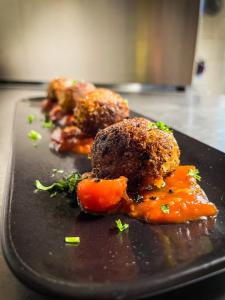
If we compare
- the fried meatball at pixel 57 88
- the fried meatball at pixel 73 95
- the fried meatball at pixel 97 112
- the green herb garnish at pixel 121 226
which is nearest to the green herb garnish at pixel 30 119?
the fried meatball at pixel 73 95

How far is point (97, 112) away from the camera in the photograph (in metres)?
2.51

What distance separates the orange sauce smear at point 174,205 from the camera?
139 cm

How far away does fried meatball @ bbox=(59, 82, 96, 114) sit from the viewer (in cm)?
306

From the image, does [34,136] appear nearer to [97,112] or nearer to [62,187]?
[97,112]

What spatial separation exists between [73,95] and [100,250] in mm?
2051

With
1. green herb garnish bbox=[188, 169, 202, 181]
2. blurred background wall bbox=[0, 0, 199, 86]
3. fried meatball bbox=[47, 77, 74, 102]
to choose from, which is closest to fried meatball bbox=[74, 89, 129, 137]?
green herb garnish bbox=[188, 169, 202, 181]

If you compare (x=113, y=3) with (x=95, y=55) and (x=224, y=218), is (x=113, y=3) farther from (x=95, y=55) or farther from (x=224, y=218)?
(x=224, y=218)

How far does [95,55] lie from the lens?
6.00 m

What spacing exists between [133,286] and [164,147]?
81 cm

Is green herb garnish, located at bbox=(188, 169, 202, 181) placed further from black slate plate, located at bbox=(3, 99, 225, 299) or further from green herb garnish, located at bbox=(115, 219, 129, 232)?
green herb garnish, located at bbox=(115, 219, 129, 232)

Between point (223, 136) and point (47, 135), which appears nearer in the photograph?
point (47, 135)

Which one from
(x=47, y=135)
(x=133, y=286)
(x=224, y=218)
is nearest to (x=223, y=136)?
(x=47, y=135)

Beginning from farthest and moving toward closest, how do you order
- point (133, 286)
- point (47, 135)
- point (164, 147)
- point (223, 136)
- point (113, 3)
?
point (113, 3), point (223, 136), point (47, 135), point (164, 147), point (133, 286)

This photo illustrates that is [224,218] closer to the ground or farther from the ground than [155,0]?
closer to the ground
